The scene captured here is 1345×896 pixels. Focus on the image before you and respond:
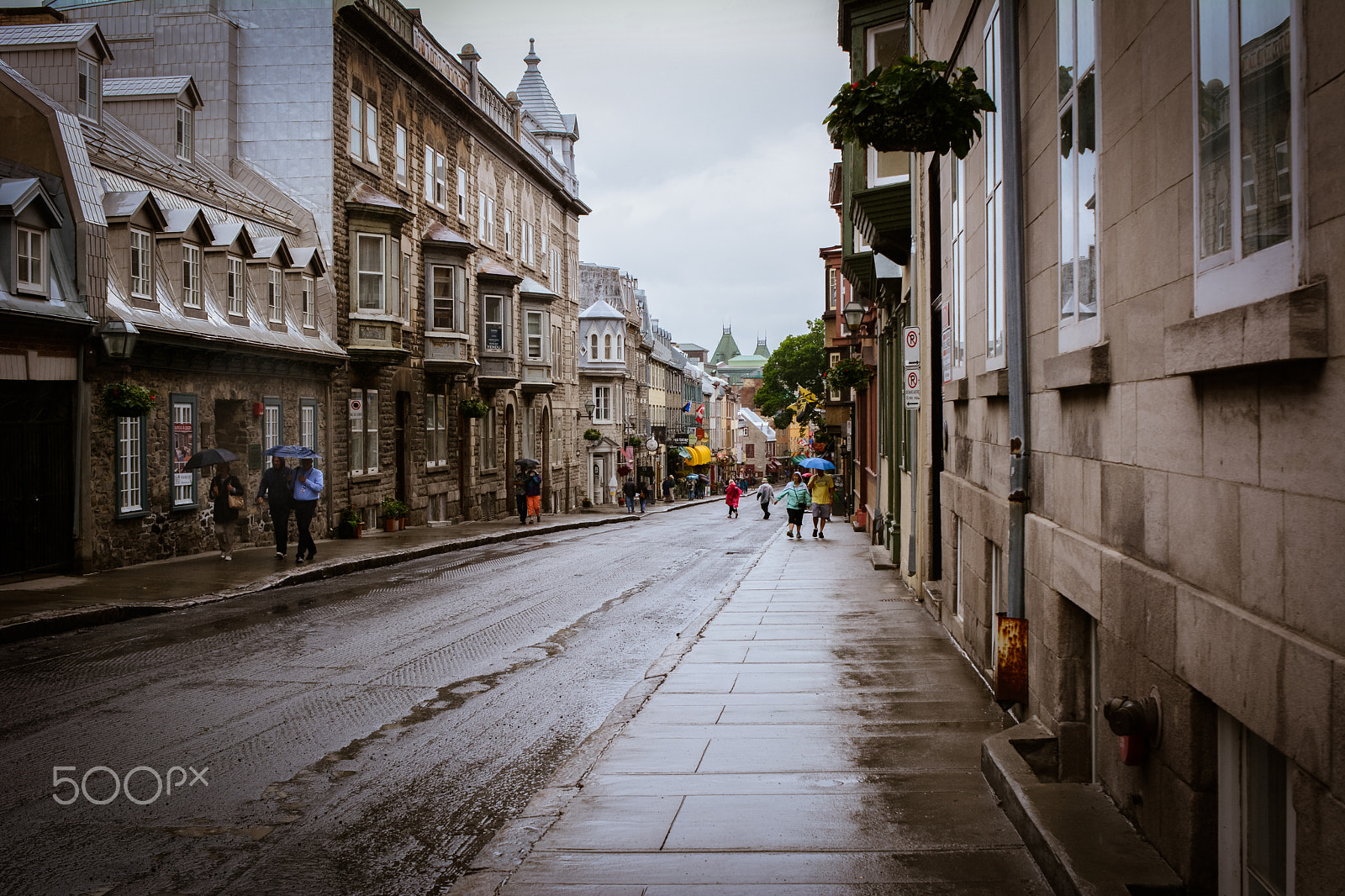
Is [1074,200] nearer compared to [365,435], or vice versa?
[1074,200]

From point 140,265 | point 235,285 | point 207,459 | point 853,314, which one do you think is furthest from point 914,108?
point 235,285

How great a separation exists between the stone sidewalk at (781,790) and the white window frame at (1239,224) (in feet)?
8.76

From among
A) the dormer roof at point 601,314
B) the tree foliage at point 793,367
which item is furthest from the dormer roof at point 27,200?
the tree foliage at point 793,367

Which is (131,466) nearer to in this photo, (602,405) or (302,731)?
(302,731)

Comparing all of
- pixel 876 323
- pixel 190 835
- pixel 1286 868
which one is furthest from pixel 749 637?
pixel 876 323

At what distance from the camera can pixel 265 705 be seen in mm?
8711

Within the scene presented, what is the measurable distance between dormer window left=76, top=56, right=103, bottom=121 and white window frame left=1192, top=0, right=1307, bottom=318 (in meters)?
21.2

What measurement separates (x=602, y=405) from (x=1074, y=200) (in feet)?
199

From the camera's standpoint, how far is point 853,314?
2444 cm

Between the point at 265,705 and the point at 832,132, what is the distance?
6093mm

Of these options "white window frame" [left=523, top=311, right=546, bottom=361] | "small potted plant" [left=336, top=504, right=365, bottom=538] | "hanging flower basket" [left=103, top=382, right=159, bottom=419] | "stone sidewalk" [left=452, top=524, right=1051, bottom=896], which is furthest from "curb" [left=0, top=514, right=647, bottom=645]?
"white window frame" [left=523, top=311, right=546, bottom=361]

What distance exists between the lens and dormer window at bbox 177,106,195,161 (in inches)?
951

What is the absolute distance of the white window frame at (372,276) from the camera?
2819cm

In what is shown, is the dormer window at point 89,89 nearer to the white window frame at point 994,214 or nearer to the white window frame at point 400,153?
the white window frame at point 400,153
